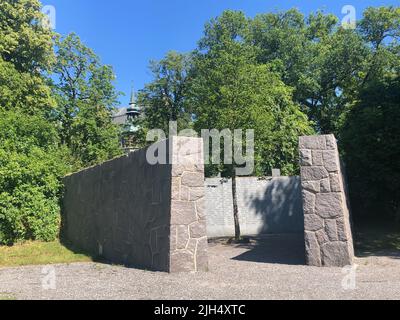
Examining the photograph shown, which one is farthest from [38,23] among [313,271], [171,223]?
[313,271]

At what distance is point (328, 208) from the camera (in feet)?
23.5

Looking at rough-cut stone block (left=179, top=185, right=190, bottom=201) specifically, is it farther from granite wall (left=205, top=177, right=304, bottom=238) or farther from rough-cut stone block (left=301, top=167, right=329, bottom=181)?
granite wall (left=205, top=177, right=304, bottom=238)

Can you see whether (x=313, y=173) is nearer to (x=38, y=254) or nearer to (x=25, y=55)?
(x=38, y=254)

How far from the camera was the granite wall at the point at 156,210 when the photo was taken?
254 inches

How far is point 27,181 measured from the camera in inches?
408

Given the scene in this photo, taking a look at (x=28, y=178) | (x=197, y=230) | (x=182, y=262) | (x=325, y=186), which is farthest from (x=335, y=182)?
(x=28, y=178)

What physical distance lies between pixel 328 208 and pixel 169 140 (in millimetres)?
3033

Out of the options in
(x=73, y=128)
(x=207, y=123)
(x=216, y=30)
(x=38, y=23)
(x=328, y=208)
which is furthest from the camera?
(x=216, y=30)

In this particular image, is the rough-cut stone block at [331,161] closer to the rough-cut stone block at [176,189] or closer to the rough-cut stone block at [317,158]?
the rough-cut stone block at [317,158]

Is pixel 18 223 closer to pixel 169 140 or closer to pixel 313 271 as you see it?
pixel 169 140

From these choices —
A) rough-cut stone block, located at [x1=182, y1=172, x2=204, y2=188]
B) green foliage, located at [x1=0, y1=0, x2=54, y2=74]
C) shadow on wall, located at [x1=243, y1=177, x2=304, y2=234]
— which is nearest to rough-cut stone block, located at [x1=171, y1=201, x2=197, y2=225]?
rough-cut stone block, located at [x1=182, y1=172, x2=204, y2=188]

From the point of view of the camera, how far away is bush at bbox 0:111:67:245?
9977 millimetres

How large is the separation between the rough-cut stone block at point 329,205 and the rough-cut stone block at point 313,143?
880 millimetres

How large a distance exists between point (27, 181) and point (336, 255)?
7.57 meters
